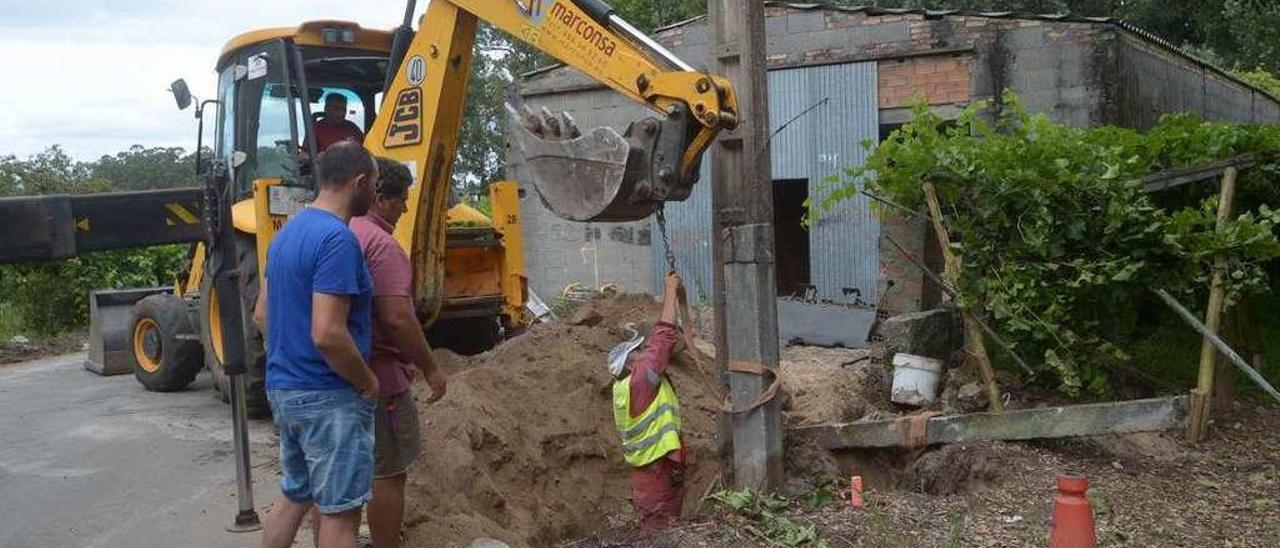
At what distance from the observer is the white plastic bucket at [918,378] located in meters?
7.12

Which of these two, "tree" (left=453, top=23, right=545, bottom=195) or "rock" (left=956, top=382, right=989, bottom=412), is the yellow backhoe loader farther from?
"tree" (left=453, top=23, right=545, bottom=195)

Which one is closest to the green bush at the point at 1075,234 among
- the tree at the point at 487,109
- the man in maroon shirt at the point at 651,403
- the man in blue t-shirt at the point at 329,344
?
the man in maroon shirt at the point at 651,403

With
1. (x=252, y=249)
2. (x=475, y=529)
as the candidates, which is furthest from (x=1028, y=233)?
(x=252, y=249)

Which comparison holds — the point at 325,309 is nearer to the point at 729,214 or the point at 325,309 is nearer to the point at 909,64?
the point at 729,214

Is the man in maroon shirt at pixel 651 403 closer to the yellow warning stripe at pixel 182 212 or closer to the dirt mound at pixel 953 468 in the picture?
the dirt mound at pixel 953 468

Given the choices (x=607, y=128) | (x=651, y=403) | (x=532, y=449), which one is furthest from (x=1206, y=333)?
(x=532, y=449)

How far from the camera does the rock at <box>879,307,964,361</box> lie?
7277mm

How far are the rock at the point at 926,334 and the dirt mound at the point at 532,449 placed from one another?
1358 mm

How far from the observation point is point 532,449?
6.62m

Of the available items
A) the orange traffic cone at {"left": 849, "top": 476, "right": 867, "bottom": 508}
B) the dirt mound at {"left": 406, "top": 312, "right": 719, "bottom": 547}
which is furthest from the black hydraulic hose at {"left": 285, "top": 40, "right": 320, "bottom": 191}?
the orange traffic cone at {"left": 849, "top": 476, "right": 867, "bottom": 508}

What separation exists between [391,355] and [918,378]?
3.89 metres

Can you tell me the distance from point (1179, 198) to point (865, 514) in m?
3.77

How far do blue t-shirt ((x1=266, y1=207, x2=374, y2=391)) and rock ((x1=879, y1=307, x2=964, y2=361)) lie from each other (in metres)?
4.23

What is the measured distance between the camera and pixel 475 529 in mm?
5324
